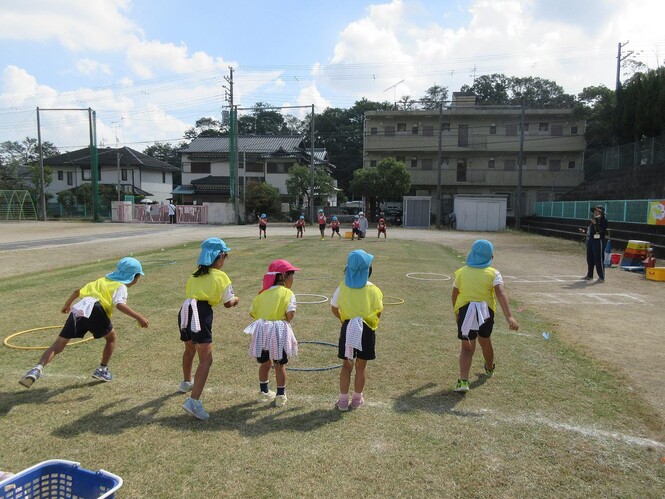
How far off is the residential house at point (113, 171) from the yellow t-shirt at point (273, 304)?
59.0 metres

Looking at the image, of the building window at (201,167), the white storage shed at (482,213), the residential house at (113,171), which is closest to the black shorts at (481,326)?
the white storage shed at (482,213)

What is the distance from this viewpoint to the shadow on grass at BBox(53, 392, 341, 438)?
4.29 meters

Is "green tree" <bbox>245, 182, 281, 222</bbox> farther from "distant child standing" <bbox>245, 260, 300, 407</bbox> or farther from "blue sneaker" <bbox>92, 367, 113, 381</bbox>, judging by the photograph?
"distant child standing" <bbox>245, 260, 300, 407</bbox>

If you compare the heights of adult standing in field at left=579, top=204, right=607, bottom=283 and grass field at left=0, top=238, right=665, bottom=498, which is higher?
adult standing in field at left=579, top=204, right=607, bottom=283

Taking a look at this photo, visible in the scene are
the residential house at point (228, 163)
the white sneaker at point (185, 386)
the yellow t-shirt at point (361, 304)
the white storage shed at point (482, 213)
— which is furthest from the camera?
the residential house at point (228, 163)

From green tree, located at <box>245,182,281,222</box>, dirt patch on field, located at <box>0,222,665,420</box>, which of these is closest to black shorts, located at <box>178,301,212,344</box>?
dirt patch on field, located at <box>0,222,665,420</box>

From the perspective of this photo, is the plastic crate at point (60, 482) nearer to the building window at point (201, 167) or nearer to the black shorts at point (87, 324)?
the black shorts at point (87, 324)

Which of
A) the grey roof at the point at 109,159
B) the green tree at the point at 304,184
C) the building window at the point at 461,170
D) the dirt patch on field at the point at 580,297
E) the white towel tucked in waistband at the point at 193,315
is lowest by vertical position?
the dirt patch on field at the point at 580,297

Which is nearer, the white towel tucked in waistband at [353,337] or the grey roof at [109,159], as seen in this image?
the white towel tucked in waistband at [353,337]

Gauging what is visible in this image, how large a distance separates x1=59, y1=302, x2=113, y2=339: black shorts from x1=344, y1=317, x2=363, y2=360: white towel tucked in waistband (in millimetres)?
2712

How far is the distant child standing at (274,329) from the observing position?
470 cm

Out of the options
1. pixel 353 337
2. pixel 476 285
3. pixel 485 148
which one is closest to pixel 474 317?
pixel 476 285

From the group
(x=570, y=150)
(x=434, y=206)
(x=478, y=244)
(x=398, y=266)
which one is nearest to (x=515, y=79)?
(x=570, y=150)

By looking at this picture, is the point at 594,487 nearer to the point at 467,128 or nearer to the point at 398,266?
the point at 398,266
